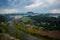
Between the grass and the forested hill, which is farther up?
the forested hill

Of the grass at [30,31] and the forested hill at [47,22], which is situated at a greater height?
the forested hill at [47,22]

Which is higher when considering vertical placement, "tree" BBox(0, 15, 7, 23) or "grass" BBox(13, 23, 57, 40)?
"tree" BBox(0, 15, 7, 23)

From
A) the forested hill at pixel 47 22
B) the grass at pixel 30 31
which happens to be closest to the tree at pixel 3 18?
the grass at pixel 30 31

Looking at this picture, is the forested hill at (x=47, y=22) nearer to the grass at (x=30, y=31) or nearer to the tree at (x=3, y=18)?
the grass at (x=30, y=31)

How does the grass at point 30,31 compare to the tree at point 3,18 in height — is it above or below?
below

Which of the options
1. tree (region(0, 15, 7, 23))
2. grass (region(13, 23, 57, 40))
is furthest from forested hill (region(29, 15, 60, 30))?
tree (region(0, 15, 7, 23))

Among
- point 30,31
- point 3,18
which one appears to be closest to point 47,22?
point 30,31

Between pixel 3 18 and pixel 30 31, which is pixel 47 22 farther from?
pixel 3 18

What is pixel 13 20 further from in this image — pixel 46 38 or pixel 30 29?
pixel 46 38

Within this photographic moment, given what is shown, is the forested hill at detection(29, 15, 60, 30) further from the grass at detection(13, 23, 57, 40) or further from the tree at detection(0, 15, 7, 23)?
the tree at detection(0, 15, 7, 23)

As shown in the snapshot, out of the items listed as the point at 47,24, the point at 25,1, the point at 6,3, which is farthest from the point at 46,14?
the point at 6,3

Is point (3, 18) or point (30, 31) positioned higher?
point (3, 18)
